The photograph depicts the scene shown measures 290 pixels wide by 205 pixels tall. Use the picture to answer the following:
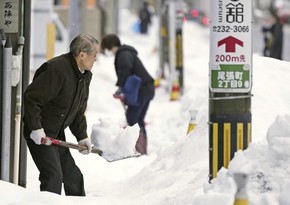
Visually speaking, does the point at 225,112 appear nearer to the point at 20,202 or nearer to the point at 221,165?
the point at 221,165

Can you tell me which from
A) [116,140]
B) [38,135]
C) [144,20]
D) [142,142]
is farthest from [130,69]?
[144,20]

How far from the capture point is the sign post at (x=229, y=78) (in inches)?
289

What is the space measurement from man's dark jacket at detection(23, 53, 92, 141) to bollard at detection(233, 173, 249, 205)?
2405mm

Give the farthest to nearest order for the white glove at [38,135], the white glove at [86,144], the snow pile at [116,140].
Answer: the snow pile at [116,140]
the white glove at [86,144]
the white glove at [38,135]

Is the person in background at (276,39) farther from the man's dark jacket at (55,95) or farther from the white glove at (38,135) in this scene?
the white glove at (38,135)

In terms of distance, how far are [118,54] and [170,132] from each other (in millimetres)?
3309

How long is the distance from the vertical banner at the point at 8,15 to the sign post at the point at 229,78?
179 cm

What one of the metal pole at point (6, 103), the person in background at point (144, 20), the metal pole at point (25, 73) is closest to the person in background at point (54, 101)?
the metal pole at point (6, 103)

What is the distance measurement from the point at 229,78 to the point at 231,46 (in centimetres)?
23

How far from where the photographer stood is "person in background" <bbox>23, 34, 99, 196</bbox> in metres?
7.60

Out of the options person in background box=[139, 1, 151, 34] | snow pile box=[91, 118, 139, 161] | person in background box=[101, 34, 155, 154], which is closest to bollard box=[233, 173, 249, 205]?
snow pile box=[91, 118, 139, 161]

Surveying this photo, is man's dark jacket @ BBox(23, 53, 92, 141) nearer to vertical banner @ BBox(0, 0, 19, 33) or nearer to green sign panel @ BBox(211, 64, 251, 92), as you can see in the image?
vertical banner @ BBox(0, 0, 19, 33)

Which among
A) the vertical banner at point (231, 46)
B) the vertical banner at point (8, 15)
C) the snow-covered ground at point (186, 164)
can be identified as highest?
the vertical banner at point (8, 15)

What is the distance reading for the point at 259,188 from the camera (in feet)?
22.1
